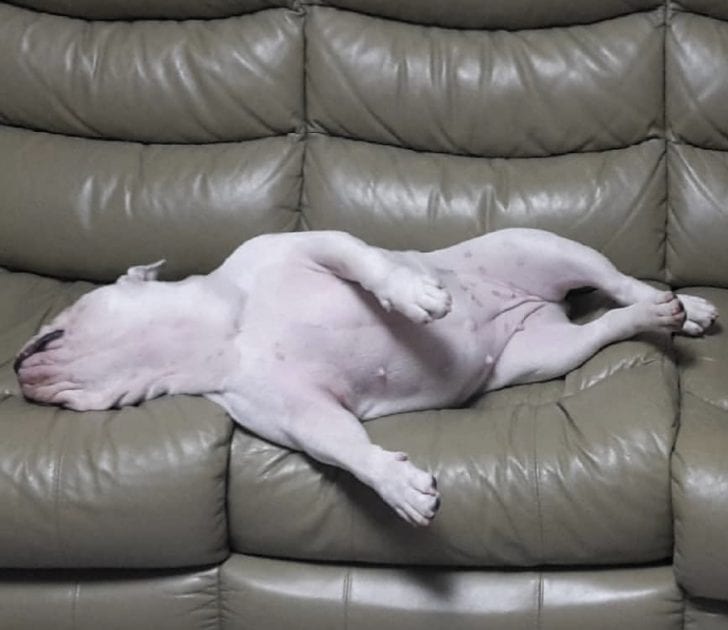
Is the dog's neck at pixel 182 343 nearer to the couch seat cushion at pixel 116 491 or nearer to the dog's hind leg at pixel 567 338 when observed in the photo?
the couch seat cushion at pixel 116 491

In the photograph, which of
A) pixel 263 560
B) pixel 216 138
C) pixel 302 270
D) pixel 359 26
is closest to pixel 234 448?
pixel 263 560

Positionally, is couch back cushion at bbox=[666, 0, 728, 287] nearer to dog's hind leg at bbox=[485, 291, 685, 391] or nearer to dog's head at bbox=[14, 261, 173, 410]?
dog's hind leg at bbox=[485, 291, 685, 391]

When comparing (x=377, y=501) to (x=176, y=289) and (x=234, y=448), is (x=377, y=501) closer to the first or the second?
(x=234, y=448)

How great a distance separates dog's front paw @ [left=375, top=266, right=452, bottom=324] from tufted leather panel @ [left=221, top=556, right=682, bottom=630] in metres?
0.45

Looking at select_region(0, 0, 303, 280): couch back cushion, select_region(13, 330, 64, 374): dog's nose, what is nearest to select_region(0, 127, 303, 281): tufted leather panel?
select_region(0, 0, 303, 280): couch back cushion

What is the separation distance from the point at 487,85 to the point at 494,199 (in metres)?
0.26

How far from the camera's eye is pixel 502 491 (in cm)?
178

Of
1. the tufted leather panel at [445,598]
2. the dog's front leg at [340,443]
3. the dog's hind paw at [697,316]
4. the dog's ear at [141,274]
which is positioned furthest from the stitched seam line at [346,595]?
the dog's hind paw at [697,316]

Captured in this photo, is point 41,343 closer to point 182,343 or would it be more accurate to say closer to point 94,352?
point 94,352

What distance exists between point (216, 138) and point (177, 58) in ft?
0.65

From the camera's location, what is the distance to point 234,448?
6.19 ft

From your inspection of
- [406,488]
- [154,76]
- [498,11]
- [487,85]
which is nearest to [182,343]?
[406,488]

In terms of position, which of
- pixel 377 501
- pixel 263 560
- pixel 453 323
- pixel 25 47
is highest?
pixel 25 47

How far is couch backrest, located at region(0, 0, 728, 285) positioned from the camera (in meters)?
2.39
